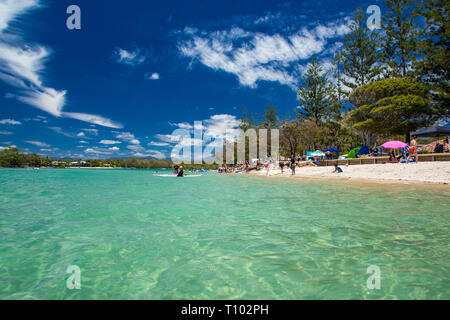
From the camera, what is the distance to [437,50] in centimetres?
2211

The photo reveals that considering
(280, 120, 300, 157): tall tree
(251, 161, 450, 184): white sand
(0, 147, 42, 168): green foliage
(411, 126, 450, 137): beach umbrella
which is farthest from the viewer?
(0, 147, 42, 168): green foliage

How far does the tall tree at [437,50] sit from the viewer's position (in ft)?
71.2

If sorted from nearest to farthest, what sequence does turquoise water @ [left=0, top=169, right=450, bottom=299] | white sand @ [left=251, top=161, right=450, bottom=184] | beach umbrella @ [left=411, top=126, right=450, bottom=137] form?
turquoise water @ [left=0, top=169, right=450, bottom=299], white sand @ [left=251, top=161, right=450, bottom=184], beach umbrella @ [left=411, top=126, right=450, bottom=137]

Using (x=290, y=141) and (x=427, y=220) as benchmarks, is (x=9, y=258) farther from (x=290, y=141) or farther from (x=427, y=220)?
(x=290, y=141)

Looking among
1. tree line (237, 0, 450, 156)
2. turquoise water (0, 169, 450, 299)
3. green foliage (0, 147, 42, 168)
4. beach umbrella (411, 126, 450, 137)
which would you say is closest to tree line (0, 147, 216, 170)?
green foliage (0, 147, 42, 168)

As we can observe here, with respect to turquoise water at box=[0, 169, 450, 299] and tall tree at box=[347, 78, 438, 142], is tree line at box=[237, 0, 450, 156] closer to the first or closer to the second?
tall tree at box=[347, 78, 438, 142]

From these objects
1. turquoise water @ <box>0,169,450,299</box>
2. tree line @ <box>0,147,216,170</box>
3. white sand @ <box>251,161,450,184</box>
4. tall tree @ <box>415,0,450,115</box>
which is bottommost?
turquoise water @ <box>0,169,450,299</box>

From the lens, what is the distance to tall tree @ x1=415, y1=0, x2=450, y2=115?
21703 mm

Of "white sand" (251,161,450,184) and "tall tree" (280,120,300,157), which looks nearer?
"white sand" (251,161,450,184)

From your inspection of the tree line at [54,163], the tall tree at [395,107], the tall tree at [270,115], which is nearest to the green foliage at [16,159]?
the tree line at [54,163]

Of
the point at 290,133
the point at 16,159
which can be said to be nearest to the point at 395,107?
the point at 290,133

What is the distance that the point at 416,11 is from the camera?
23.5m
